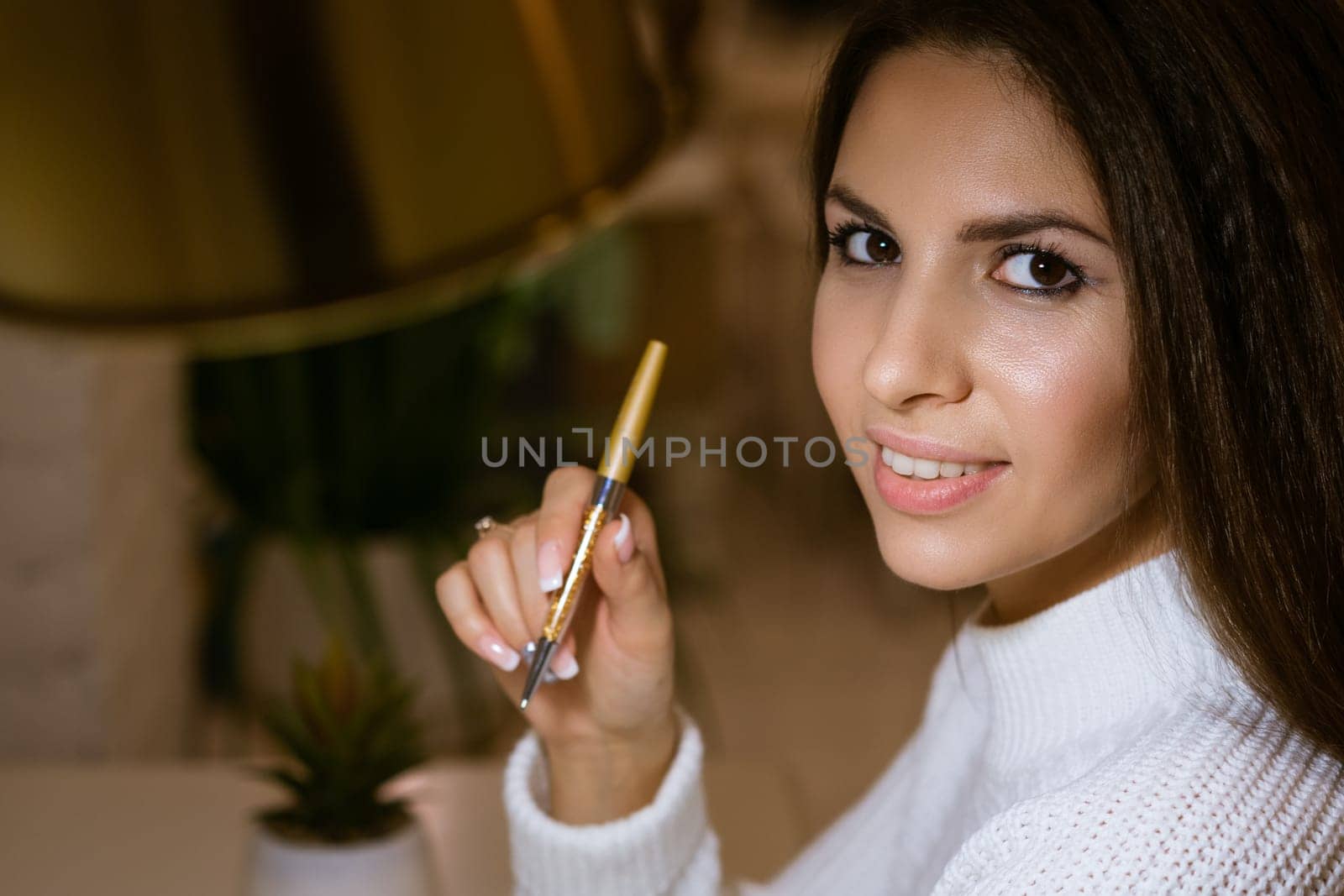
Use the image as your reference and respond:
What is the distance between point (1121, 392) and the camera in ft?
2.17

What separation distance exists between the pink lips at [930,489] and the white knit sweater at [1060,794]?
115mm

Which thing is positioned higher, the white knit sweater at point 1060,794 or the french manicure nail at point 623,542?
the french manicure nail at point 623,542

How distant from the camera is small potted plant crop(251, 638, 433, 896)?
87cm

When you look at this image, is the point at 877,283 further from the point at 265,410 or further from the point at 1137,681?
the point at 265,410

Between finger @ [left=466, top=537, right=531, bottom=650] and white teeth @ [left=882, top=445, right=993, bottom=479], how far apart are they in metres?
0.22

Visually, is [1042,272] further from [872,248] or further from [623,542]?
[623,542]

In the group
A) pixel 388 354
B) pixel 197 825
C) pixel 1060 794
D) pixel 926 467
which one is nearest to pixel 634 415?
pixel 926 467

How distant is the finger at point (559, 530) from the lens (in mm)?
745

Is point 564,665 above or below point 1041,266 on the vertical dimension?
below

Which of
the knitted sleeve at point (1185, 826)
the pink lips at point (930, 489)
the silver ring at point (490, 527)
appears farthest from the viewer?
the silver ring at point (490, 527)

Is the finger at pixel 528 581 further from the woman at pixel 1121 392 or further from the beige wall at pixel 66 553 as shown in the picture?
the beige wall at pixel 66 553

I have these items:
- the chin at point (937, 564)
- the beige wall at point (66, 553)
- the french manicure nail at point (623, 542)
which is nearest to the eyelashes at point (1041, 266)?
the chin at point (937, 564)

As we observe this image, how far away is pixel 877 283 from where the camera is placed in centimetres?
74

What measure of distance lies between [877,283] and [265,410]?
142 centimetres
